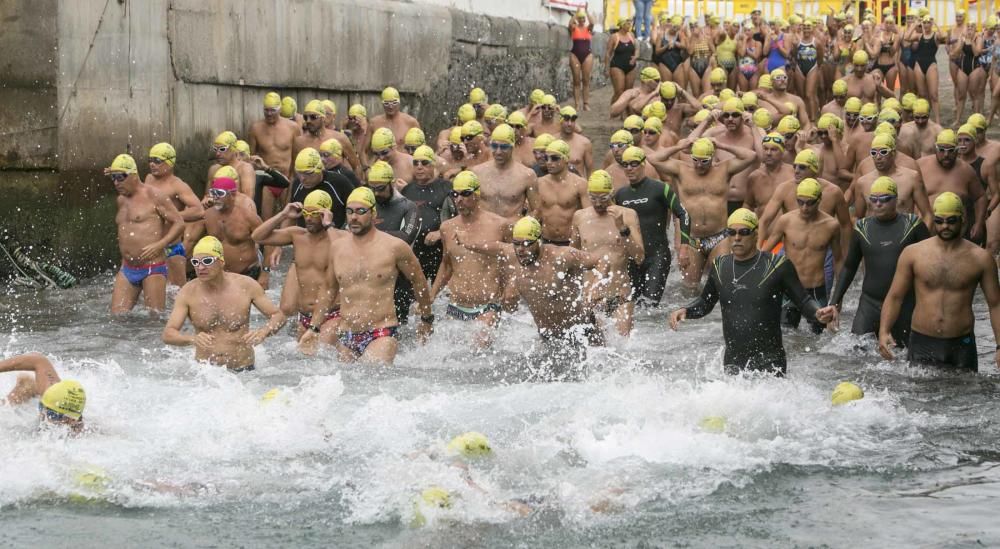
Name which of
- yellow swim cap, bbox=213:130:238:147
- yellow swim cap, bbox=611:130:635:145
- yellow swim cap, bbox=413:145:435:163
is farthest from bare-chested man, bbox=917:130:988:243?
yellow swim cap, bbox=213:130:238:147

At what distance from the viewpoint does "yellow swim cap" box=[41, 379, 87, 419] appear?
7965 millimetres

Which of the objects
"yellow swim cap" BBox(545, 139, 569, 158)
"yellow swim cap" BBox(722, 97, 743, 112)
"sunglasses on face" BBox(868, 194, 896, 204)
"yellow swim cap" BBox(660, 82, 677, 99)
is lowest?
"sunglasses on face" BBox(868, 194, 896, 204)

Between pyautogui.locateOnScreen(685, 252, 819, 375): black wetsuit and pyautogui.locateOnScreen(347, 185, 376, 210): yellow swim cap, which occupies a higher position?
pyautogui.locateOnScreen(347, 185, 376, 210): yellow swim cap

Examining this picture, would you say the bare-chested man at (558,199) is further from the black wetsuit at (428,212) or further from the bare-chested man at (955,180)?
the bare-chested man at (955,180)

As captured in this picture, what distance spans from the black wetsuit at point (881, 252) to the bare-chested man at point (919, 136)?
16.4ft

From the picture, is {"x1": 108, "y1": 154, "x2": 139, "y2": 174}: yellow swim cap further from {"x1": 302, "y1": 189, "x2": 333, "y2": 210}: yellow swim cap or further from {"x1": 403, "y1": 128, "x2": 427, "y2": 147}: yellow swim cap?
{"x1": 403, "y1": 128, "x2": 427, "y2": 147}: yellow swim cap

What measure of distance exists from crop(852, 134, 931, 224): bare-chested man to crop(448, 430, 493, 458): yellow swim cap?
5.01 meters

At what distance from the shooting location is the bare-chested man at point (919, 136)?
15297 millimetres

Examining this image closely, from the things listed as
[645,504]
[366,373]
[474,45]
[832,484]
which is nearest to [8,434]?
[366,373]

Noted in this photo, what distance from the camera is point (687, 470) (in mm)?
8164

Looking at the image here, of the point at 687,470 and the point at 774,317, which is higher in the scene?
the point at 774,317

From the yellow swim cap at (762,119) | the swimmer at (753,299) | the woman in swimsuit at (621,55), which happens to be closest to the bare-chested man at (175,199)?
the swimmer at (753,299)

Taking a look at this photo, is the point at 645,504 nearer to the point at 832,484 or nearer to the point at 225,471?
the point at 832,484

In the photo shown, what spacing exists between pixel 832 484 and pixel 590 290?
9.92 ft
